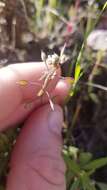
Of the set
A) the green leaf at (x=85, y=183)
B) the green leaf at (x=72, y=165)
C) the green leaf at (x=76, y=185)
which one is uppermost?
the green leaf at (x=72, y=165)

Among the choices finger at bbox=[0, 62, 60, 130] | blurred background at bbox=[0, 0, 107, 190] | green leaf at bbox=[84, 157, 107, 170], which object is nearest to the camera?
finger at bbox=[0, 62, 60, 130]

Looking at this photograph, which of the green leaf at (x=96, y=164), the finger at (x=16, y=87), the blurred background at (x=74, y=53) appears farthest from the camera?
the blurred background at (x=74, y=53)

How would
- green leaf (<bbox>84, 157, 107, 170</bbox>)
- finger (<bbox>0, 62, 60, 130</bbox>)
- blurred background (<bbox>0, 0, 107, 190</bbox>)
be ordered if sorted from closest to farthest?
finger (<bbox>0, 62, 60, 130</bbox>) → green leaf (<bbox>84, 157, 107, 170</bbox>) → blurred background (<bbox>0, 0, 107, 190</bbox>)

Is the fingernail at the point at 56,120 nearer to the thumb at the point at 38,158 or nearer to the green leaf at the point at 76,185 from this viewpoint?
the thumb at the point at 38,158

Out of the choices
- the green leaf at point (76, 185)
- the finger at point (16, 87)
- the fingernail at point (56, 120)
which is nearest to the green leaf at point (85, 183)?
the green leaf at point (76, 185)

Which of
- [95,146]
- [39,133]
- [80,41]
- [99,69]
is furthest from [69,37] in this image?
[39,133]

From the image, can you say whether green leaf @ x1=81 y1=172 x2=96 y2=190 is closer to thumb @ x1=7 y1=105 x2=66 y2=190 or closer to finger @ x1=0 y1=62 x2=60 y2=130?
thumb @ x1=7 y1=105 x2=66 y2=190

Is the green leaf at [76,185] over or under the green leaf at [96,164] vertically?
under

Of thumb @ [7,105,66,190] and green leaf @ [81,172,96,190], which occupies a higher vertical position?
thumb @ [7,105,66,190]

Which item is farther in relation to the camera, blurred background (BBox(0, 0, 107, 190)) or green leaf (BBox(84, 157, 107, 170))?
blurred background (BBox(0, 0, 107, 190))

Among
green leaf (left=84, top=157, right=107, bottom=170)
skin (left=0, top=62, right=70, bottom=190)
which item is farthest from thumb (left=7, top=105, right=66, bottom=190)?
green leaf (left=84, top=157, right=107, bottom=170)

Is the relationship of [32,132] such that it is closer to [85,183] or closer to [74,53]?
[85,183]
